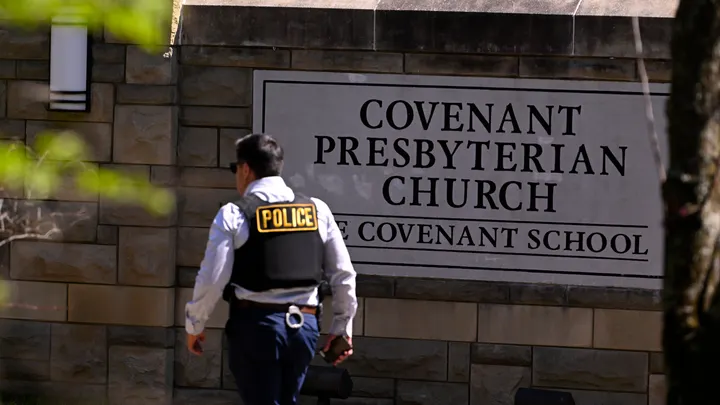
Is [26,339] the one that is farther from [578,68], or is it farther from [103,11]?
[103,11]

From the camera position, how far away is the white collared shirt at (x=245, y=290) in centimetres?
571

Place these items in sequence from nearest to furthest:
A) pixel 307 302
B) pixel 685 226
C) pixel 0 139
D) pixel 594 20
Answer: pixel 685 226
pixel 307 302
pixel 594 20
pixel 0 139

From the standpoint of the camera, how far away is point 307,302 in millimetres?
5891

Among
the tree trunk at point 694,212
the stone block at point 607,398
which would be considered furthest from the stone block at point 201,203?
the tree trunk at point 694,212

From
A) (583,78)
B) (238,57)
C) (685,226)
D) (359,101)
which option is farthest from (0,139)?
(685,226)

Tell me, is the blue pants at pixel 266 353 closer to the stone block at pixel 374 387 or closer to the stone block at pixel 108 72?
the stone block at pixel 374 387

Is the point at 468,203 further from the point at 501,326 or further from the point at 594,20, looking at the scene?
the point at 594,20

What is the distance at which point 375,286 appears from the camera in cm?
823

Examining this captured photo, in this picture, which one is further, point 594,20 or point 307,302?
point 594,20

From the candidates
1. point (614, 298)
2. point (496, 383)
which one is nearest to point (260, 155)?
point (496, 383)

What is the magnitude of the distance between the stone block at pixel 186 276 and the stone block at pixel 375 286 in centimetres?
108

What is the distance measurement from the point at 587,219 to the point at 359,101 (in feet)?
5.23

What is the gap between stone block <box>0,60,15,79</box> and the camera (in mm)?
8523

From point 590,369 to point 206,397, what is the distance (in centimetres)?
243
